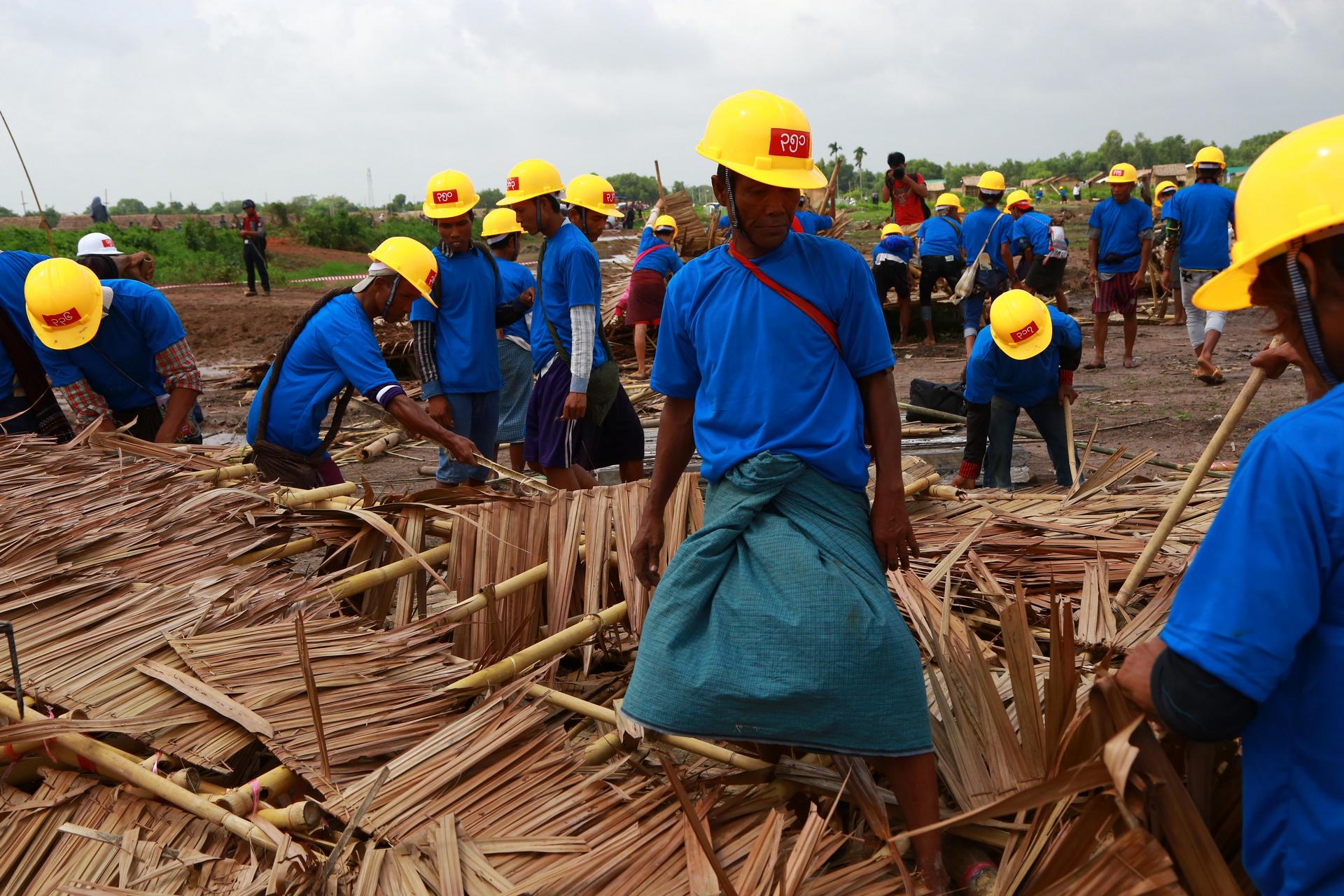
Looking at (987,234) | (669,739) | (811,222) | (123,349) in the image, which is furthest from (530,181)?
(987,234)

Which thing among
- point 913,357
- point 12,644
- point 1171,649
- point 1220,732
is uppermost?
point 1171,649

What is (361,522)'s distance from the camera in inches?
137

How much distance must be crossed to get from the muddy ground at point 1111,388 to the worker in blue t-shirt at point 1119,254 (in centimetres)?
42

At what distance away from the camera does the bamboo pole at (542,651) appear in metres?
2.69

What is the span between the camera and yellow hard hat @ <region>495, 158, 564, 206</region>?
516cm

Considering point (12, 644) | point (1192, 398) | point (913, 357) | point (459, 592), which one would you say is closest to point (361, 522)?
point (459, 592)

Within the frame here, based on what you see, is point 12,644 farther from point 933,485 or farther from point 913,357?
point 913,357

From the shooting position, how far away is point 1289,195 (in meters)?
1.28

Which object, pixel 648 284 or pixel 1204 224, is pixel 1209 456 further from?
pixel 648 284

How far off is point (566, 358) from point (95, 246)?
8.04ft

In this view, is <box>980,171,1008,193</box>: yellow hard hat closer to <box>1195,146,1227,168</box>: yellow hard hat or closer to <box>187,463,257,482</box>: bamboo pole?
<box>1195,146,1227,168</box>: yellow hard hat

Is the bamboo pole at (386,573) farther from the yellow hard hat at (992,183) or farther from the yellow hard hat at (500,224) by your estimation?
the yellow hard hat at (992,183)

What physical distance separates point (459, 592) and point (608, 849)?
4.25 ft

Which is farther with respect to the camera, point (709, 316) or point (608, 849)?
point (709, 316)
